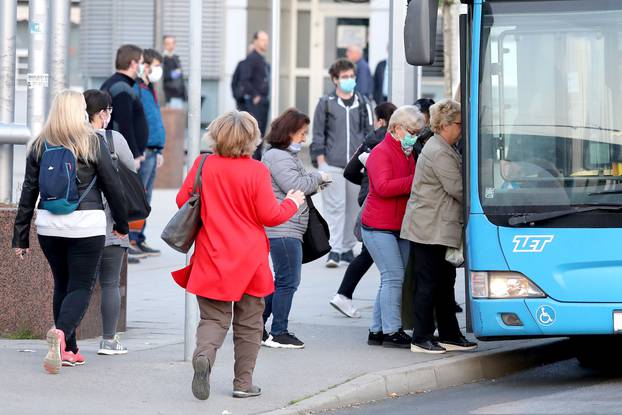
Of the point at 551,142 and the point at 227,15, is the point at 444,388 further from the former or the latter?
the point at 227,15

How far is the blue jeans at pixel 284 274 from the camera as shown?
966cm

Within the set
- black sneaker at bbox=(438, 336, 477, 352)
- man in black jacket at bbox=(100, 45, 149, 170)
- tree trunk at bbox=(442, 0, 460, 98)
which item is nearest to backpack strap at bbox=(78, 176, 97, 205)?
black sneaker at bbox=(438, 336, 477, 352)

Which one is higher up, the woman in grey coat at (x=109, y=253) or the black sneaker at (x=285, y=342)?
the woman in grey coat at (x=109, y=253)

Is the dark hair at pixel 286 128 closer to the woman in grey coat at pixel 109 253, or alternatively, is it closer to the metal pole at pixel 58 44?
the woman in grey coat at pixel 109 253

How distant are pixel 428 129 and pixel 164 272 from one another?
14.8 feet

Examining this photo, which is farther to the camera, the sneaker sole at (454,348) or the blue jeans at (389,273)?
the blue jeans at (389,273)

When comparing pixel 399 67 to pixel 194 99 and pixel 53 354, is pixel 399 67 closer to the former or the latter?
pixel 194 99

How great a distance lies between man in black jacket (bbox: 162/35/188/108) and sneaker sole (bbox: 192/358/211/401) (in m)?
16.9

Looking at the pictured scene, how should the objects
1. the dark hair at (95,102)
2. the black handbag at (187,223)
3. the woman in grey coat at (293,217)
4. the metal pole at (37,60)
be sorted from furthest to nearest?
the metal pole at (37,60), the woman in grey coat at (293,217), the dark hair at (95,102), the black handbag at (187,223)

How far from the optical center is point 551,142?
8.82m

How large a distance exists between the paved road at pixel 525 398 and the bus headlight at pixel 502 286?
0.58 m

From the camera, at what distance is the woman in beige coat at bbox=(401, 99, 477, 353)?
9.31 m

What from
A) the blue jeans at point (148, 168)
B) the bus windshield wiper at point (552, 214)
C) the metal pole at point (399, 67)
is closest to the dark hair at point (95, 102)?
the bus windshield wiper at point (552, 214)

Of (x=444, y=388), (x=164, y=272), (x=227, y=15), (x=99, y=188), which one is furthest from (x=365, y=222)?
(x=227, y=15)
